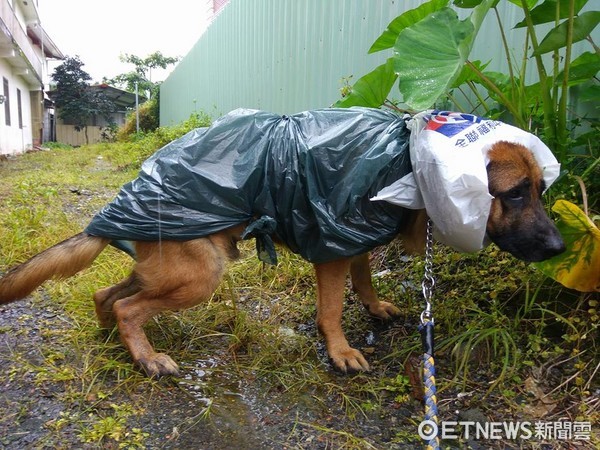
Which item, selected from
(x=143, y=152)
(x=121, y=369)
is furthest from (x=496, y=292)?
(x=143, y=152)

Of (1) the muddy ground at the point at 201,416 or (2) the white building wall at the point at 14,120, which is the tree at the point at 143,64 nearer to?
(2) the white building wall at the point at 14,120

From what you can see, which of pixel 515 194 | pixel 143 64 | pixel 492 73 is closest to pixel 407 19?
pixel 492 73

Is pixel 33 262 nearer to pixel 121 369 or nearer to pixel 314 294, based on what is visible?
pixel 121 369

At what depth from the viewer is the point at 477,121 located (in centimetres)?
244

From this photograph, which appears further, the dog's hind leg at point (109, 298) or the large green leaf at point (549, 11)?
the dog's hind leg at point (109, 298)

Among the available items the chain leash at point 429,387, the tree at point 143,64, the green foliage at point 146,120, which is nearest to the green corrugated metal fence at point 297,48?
the chain leash at point 429,387

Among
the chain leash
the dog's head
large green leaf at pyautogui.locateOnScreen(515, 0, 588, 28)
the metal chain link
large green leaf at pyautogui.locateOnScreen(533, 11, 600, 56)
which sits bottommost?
the chain leash

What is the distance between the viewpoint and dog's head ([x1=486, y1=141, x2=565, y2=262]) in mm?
2406

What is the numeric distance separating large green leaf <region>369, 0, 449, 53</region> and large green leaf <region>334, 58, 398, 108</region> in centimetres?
17

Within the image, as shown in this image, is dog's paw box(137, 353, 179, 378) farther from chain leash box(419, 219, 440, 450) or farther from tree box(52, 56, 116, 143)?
tree box(52, 56, 116, 143)

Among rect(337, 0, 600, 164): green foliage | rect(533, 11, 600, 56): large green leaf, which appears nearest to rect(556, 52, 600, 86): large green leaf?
rect(337, 0, 600, 164): green foliage

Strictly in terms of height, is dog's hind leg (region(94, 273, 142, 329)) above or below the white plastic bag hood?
below

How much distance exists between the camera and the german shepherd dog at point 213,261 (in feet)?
7.97

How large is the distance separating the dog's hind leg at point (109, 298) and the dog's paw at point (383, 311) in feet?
4.79
